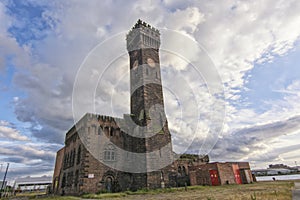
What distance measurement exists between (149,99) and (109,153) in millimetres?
11208

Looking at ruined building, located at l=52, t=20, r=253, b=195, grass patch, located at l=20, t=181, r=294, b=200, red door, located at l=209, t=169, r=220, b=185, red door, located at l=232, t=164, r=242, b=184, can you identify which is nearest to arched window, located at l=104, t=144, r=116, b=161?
ruined building, located at l=52, t=20, r=253, b=195

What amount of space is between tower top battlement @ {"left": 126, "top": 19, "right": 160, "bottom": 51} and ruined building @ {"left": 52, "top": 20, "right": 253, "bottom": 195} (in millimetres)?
433

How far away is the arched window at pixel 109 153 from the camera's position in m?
29.9

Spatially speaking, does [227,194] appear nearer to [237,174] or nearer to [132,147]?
[132,147]

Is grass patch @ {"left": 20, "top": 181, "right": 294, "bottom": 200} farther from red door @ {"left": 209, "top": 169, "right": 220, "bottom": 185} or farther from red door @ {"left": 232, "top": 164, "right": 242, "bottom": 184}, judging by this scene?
red door @ {"left": 232, "top": 164, "right": 242, "bottom": 184}

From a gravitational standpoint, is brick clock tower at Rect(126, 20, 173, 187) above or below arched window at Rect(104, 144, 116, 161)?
above

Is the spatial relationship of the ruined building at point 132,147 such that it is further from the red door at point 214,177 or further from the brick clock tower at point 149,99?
the red door at point 214,177

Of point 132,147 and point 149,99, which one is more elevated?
point 149,99

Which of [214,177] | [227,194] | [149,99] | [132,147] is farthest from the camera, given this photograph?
[149,99]

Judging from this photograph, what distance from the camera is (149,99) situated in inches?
1345

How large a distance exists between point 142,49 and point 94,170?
22.9m

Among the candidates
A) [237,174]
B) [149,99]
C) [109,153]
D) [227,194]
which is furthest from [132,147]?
[237,174]

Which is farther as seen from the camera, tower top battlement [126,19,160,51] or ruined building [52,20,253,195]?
tower top battlement [126,19,160,51]

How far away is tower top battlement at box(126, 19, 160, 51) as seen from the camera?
38.1 meters
